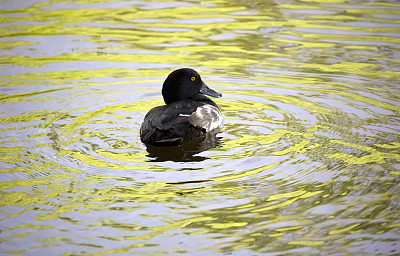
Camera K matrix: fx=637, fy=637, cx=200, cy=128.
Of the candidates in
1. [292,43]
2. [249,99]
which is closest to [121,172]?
[249,99]

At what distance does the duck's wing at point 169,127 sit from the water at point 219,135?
221mm

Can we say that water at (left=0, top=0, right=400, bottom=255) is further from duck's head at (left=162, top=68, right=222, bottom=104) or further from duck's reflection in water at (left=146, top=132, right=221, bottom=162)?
duck's head at (left=162, top=68, right=222, bottom=104)

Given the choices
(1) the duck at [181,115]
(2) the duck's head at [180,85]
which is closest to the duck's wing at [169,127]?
(1) the duck at [181,115]

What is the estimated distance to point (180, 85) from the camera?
28.4 ft

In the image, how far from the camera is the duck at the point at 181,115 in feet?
24.6

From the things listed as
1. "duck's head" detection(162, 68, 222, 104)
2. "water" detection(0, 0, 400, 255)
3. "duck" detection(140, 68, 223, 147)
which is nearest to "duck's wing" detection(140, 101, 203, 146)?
"duck" detection(140, 68, 223, 147)

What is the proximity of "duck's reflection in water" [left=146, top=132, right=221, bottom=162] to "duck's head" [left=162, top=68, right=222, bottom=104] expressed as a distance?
0.91 m

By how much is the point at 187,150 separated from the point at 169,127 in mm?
351

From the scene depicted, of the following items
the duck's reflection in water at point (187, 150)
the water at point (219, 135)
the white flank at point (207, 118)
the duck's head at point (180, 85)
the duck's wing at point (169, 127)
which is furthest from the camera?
the duck's head at point (180, 85)

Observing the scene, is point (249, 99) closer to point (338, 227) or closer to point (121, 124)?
point (121, 124)

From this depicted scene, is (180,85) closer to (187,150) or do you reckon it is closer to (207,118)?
(207,118)

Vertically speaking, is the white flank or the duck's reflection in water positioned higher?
the white flank

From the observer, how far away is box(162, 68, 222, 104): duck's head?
8586 millimetres

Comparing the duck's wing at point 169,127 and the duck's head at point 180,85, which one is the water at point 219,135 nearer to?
the duck's wing at point 169,127
